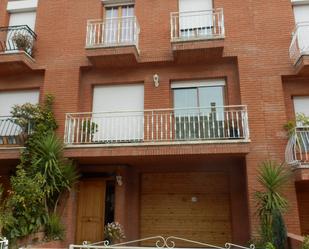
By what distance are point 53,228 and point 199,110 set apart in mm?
5902

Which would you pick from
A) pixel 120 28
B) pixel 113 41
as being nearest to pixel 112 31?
pixel 120 28

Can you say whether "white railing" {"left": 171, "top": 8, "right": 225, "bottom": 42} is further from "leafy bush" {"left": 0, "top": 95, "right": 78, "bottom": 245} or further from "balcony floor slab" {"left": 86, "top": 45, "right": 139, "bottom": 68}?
"leafy bush" {"left": 0, "top": 95, "right": 78, "bottom": 245}

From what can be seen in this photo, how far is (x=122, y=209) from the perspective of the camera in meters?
10.7

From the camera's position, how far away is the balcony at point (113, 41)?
432 inches

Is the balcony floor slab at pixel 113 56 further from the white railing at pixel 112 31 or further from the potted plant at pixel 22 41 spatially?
the potted plant at pixel 22 41

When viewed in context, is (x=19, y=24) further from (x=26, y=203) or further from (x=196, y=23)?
(x=26, y=203)

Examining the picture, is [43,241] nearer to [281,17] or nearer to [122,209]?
[122,209]

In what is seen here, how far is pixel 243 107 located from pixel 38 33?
323 inches

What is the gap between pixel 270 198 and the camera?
8.76 metres

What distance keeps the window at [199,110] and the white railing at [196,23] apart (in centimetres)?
185

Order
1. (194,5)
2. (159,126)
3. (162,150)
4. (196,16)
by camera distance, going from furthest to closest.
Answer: (194,5) → (196,16) → (159,126) → (162,150)

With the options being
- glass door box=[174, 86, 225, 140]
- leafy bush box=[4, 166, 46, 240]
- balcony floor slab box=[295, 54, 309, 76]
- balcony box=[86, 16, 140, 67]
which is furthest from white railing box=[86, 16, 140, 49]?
balcony floor slab box=[295, 54, 309, 76]

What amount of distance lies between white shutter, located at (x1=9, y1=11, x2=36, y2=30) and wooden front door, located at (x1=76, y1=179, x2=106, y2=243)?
6.81 metres

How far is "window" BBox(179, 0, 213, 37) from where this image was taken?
1168 centimetres
